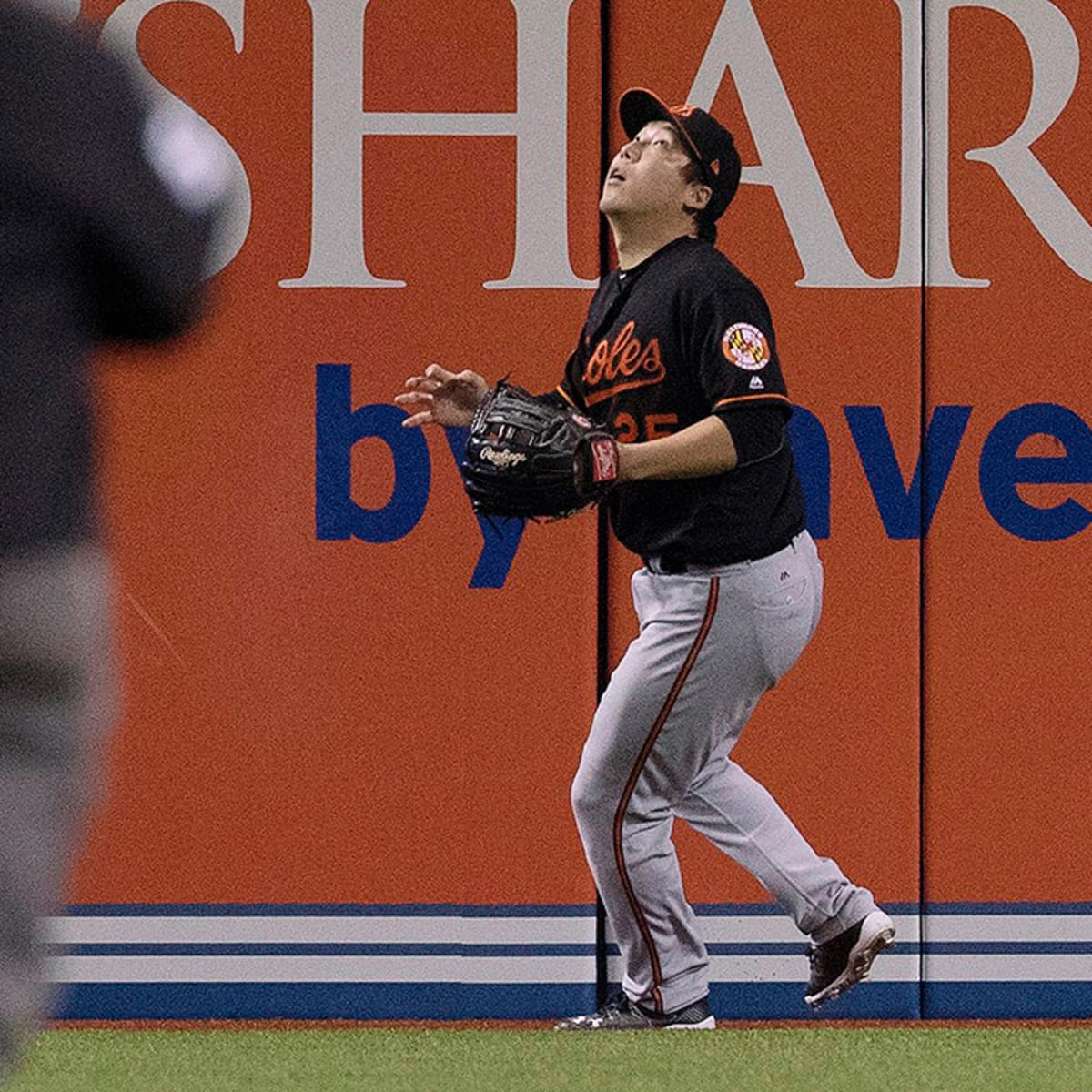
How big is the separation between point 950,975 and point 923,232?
1522 mm

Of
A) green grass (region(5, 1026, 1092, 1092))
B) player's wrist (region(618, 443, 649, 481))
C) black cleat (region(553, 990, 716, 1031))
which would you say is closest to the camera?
green grass (region(5, 1026, 1092, 1092))

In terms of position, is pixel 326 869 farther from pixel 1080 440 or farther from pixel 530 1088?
pixel 1080 440

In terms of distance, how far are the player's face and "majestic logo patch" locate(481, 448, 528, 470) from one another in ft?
1.82

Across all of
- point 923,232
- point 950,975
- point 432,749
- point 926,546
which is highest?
point 923,232

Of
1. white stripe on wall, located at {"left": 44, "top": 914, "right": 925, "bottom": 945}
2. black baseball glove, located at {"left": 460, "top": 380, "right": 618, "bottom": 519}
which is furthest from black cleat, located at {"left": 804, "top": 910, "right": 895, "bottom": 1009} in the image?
black baseball glove, located at {"left": 460, "top": 380, "right": 618, "bottom": 519}

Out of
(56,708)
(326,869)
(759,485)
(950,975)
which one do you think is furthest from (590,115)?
(56,708)

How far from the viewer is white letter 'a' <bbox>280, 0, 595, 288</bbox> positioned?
4.45 m

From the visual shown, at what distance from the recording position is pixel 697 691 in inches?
147

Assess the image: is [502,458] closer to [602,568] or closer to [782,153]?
[602,568]

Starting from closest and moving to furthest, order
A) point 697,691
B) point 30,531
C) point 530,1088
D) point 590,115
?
point 30,531, point 530,1088, point 697,691, point 590,115

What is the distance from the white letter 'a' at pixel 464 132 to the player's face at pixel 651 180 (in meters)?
0.48

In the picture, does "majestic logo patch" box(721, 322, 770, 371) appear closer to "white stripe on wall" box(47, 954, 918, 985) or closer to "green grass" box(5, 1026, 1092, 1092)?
"green grass" box(5, 1026, 1092, 1092)

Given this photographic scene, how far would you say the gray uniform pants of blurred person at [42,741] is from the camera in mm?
1280

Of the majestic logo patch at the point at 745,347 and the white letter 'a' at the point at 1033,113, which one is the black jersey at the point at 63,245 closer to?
the majestic logo patch at the point at 745,347
